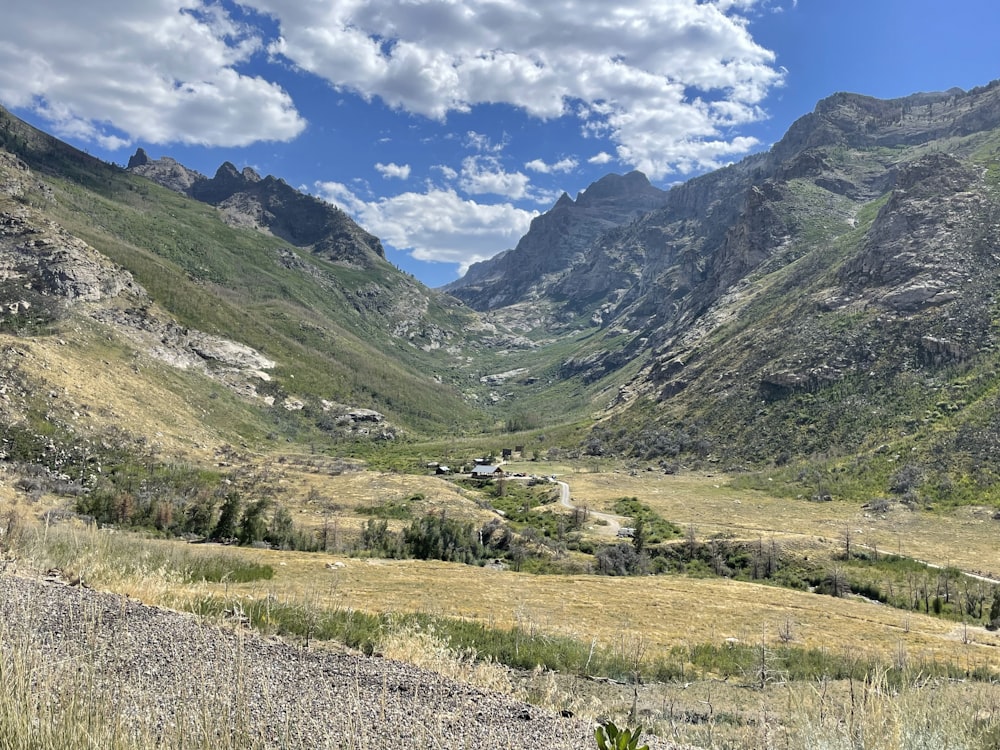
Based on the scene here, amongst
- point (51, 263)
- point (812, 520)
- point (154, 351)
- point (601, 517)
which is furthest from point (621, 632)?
point (51, 263)

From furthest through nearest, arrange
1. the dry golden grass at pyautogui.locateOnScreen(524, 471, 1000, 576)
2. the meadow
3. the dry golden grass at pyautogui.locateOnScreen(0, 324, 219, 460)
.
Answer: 1. the dry golden grass at pyautogui.locateOnScreen(0, 324, 219, 460)
2. the dry golden grass at pyautogui.locateOnScreen(524, 471, 1000, 576)
3. the meadow

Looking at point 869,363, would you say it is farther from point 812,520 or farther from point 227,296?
point 227,296

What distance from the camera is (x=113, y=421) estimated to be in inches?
1804

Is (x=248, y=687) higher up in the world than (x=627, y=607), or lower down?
higher up

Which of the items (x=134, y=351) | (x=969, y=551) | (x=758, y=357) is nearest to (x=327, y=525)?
(x=969, y=551)

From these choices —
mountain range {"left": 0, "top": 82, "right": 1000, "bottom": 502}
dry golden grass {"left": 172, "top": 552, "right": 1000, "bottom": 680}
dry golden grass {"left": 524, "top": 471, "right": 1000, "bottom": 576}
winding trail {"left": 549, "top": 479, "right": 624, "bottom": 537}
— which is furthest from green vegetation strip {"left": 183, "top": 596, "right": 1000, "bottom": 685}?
mountain range {"left": 0, "top": 82, "right": 1000, "bottom": 502}

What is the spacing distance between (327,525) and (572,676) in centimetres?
2281

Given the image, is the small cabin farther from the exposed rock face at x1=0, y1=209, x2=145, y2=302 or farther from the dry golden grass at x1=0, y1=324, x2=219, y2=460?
the exposed rock face at x1=0, y1=209, x2=145, y2=302

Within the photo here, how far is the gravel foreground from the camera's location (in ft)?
13.7

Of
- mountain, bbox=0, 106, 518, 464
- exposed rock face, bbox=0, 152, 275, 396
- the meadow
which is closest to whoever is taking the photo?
the meadow

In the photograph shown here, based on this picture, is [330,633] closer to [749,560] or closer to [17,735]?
[17,735]

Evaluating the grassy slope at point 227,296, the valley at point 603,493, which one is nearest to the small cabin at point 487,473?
the valley at point 603,493

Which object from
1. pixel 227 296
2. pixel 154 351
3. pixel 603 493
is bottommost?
pixel 603 493

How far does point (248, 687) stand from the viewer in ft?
18.3
